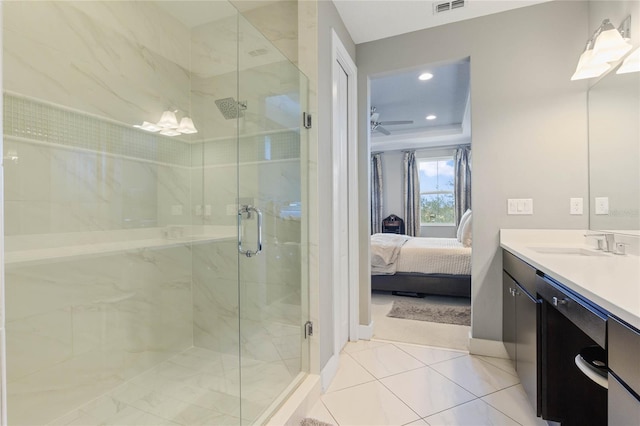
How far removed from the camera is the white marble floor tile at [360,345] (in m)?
2.53

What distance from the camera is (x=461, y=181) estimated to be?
21.9 feet

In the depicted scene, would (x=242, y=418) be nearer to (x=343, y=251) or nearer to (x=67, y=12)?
(x=343, y=251)

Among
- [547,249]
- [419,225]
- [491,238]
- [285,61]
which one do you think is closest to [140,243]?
[285,61]

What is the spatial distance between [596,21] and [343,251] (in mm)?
2328

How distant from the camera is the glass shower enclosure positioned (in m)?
1.64

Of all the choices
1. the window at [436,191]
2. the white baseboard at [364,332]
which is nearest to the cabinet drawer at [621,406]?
the white baseboard at [364,332]

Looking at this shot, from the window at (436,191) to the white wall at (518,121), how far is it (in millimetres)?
4763

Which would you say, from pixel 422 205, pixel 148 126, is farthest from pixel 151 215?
pixel 422 205

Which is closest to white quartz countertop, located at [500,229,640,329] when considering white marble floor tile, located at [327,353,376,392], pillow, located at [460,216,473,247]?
white marble floor tile, located at [327,353,376,392]

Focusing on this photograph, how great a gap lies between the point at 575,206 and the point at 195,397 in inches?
110

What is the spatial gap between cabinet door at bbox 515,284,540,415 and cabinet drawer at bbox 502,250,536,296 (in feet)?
0.14

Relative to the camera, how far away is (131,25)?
2178 mm

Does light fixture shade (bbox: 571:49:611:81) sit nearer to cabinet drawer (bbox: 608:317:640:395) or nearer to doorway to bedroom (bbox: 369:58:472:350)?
doorway to bedroom (bbox: 369:58:472:350)

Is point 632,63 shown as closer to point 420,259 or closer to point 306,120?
point 306,120
